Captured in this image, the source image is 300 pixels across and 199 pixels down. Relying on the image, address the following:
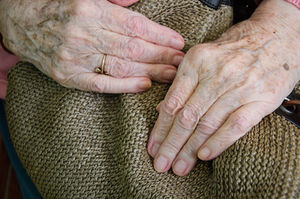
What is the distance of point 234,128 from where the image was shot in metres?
0.62

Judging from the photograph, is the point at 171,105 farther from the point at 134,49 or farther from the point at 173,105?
the point at 134,49

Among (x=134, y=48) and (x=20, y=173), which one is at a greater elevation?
(x=134, y=48)

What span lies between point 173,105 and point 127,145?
0.15m

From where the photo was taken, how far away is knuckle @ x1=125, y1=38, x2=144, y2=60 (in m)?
0.73

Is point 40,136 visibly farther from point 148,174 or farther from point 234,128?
point 234,128

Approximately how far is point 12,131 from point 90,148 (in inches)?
11.3

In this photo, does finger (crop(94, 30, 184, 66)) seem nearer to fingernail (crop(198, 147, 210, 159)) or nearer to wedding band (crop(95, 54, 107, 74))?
wedding band (crop(95, 54, 107, 74))

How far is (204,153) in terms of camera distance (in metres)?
0.65

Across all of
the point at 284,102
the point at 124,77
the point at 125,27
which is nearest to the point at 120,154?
the point at 124,77

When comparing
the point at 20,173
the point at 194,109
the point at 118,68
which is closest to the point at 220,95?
the point at 194,109

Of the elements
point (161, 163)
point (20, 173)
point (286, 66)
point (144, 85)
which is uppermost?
point (286, 66)

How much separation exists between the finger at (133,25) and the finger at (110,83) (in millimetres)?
113

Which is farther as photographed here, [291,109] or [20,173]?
[20,173]

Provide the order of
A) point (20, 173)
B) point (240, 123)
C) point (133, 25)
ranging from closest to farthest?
point (240, 123) < point (133, 25) < point (20, 173)
